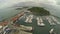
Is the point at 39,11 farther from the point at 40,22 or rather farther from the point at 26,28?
the point at 26,28

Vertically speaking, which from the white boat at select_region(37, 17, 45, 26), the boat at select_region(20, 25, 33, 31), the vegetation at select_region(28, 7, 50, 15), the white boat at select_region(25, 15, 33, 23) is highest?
the vegetation at select_region(28, 7, 50, 15)

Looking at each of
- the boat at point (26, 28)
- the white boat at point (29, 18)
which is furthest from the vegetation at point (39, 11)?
the boat at point (26, 28)

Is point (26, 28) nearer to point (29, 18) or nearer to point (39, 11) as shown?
point (29, 18)

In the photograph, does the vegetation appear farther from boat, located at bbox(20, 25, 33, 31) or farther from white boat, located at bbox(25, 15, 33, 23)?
boat, located at bbox(20, 25, 33, 31)

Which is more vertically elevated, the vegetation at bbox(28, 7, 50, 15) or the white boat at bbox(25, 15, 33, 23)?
the vegetation at bbox(28, 7, 50, 15)

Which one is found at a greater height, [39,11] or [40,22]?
[39,11]

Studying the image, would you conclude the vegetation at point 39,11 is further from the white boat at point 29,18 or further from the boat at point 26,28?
the boat at point 26,28

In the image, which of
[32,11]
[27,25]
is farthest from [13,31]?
[32,11]

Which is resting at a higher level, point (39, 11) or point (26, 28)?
point (39, 11)

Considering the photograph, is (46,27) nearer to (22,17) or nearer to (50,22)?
(50,22)

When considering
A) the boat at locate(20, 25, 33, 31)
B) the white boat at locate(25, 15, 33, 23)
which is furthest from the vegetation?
the boat at locate(20, 25, 33, 31)

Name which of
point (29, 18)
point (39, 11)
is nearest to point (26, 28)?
point (29, 18)
